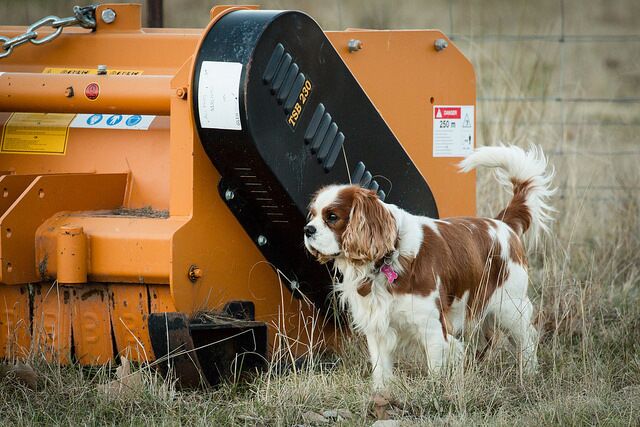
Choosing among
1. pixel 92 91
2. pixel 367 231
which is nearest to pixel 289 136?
pixel 367 231

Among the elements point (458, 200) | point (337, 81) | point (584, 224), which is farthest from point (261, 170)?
point (584, 224)

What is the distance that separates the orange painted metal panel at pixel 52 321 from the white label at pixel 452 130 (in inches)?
76.9

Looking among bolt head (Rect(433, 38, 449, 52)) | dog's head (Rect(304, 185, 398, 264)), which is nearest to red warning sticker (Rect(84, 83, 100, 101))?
dog's head (Rect(304, 185, 398, 264))

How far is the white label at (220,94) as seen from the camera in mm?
4012

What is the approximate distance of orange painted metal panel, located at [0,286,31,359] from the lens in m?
4.48

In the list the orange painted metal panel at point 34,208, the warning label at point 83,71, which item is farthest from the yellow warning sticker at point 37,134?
the orange painted metal panel at point 34,208

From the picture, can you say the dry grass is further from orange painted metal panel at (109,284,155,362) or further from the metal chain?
the metal chain

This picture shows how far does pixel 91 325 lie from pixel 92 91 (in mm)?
987

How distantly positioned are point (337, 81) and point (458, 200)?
1.24 meters

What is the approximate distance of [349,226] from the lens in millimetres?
4176

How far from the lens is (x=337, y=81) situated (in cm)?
445

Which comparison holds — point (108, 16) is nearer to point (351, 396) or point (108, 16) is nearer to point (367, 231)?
point (367, 231)

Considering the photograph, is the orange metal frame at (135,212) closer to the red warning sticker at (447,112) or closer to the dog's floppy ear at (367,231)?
the red warning sticker at (447,112)

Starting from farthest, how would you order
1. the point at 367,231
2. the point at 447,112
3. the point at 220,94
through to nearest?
the point at 447,112, the point at 367,231, the point at 220,94
